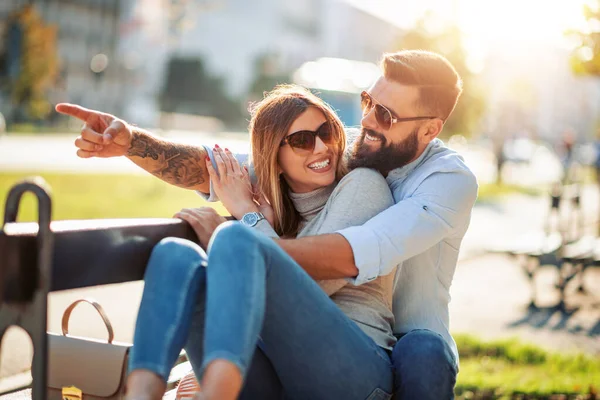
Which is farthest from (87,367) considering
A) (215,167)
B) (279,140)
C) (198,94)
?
(198,94)

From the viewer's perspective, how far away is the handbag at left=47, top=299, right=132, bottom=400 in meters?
2.93

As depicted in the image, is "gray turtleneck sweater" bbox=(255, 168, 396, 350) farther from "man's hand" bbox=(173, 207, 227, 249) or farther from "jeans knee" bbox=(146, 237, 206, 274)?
"jeans knee" bbox=(146, 237, 206, 274)

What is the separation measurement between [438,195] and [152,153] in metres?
1.30

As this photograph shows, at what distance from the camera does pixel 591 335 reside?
7301mm

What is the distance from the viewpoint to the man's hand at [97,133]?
3.01 m

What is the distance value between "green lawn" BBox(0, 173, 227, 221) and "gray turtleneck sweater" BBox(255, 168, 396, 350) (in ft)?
25.3

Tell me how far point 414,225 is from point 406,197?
9.0 inches

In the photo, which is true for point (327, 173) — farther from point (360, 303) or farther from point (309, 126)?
point (360, 303)

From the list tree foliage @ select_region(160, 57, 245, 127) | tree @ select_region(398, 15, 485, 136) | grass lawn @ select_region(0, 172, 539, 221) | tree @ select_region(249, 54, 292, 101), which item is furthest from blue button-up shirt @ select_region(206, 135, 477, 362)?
tree @ select_region(249, 54, 292, 101)

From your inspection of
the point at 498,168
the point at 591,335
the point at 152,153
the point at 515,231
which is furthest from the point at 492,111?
the point at 152,153

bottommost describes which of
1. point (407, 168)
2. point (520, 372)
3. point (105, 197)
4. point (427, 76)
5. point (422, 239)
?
point (105, 197)

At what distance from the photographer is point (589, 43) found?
26.7ft

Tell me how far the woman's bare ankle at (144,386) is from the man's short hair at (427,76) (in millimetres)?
1704

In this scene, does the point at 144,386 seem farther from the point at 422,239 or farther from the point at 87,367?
the point at 422,239
